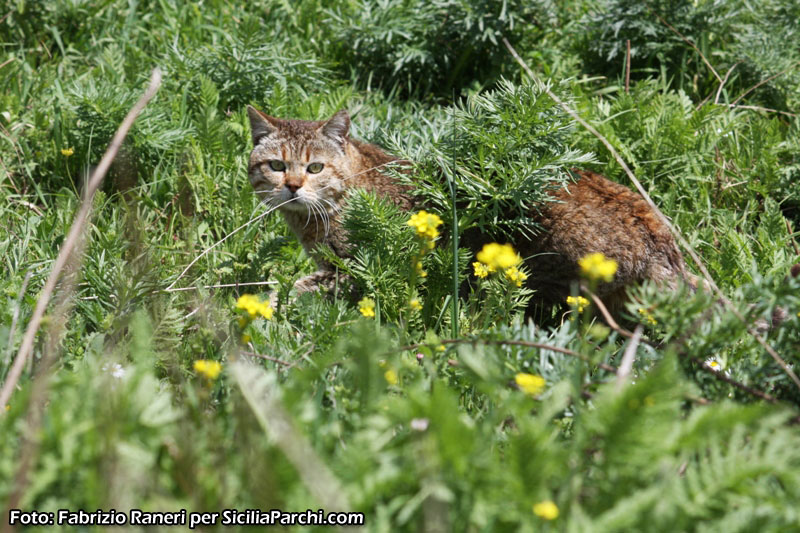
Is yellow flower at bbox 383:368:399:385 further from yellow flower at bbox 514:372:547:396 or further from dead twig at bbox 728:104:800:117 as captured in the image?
dead twig at bbox 728:104:800:117

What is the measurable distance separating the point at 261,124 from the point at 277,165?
0.22 m

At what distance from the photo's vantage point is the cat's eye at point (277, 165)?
156 inches

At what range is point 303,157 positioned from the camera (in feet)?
12.9

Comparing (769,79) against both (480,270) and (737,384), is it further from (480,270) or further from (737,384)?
(737,384)

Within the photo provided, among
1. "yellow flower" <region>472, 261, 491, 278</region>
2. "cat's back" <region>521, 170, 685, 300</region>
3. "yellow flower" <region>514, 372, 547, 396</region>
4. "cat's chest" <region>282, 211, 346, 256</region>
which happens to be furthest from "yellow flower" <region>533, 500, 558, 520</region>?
"cat's chest" <region>282, 211, 346, 256</region>

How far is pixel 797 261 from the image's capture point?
344 centimetres

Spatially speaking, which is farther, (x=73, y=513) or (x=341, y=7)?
(x=341, y=7)

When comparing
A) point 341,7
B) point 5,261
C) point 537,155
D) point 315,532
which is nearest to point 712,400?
point 315,532

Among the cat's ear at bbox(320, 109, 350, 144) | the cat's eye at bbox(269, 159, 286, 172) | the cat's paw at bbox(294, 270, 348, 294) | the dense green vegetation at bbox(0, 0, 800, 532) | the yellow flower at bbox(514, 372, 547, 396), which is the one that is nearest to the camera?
the dense green vegetation at bbox(0, 0, 800, 532)

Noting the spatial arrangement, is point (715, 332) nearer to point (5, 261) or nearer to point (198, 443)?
point (198, 443)

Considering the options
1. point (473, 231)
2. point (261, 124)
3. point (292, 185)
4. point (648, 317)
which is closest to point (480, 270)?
point (473, 231)

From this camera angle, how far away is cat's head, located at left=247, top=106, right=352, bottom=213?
390 centimetres

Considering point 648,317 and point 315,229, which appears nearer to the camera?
point 648,317

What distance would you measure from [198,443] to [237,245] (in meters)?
2.29
